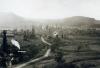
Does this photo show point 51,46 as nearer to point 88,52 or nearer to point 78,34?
point 88,52

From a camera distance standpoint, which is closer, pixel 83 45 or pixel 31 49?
pixel 31 49

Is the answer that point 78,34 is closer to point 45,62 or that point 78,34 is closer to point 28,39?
point 28,39

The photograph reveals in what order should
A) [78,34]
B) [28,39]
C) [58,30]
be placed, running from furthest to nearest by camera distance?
[58,30], [78,34], [28,39]

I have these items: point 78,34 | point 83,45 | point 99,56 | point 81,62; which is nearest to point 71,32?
point 78,34

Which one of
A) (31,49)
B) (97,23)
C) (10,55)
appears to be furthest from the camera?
(97,23)

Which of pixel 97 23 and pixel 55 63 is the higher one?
pixel 97 23

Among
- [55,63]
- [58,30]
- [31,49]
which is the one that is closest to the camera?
[55,63]

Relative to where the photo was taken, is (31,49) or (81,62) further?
(31,49)

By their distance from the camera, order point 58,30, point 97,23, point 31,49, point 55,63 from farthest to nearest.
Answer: point 97,23 → point 58,30 → point 31,49 → point 55,63

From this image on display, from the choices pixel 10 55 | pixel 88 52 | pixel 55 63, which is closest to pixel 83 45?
pixel 88 52
